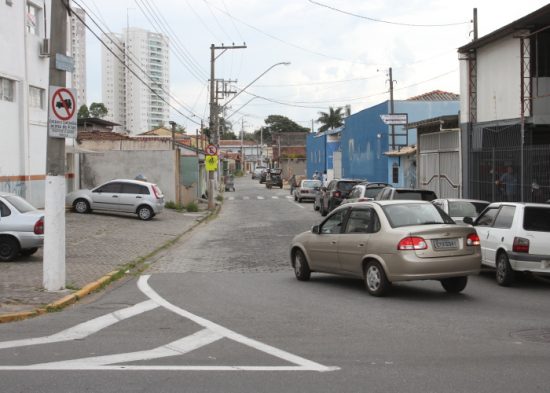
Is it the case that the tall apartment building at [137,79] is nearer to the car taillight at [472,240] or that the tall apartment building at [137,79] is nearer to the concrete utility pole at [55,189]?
the concrete utility pole at [55,189]

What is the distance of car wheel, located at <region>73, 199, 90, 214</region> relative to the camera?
30.2m

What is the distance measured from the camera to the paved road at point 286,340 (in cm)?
603

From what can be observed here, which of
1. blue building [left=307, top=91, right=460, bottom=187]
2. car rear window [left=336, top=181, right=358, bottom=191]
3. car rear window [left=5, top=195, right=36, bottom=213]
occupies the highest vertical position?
blue building [left=307, top=91, right=460, bottom=187]

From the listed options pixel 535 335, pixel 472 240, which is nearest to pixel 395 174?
pixel 472 240

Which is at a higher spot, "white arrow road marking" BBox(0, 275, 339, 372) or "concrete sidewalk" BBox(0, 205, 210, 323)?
"concrete sidewalk" BBox(0, 205, 210, 323)

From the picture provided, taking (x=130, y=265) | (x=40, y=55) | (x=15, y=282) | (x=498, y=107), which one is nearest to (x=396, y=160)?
(x=498, y=107)

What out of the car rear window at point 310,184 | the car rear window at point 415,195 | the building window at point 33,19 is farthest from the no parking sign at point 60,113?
the car rear window at point 310,184

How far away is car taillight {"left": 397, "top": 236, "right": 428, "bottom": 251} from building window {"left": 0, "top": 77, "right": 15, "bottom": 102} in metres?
19.6

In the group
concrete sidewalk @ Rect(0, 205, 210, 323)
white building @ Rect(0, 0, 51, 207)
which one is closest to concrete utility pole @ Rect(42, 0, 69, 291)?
concrete sidewalk @ Rect(0, 205, 210, 323)

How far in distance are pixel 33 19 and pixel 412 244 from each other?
72.8 feet

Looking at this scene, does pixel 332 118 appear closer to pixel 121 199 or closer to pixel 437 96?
pixel 437 96

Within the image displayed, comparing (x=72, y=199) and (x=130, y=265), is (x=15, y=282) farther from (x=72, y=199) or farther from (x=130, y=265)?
(x=72, y=199)

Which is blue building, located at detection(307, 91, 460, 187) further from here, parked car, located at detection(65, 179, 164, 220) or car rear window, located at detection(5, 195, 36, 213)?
car rear window, located at detection(5, 195, 36, 213)

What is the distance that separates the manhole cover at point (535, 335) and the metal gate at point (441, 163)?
1824 centimetres
